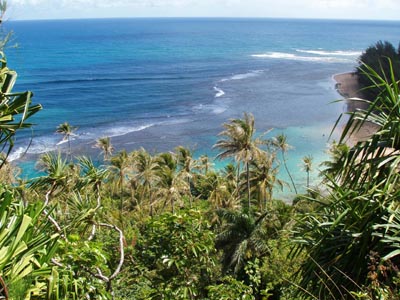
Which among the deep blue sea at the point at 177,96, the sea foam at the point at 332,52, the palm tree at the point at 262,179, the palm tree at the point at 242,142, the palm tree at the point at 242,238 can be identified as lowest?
the deep blue sea at the point at 177,96

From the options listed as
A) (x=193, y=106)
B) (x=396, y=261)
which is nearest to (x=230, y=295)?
(x=396, y=261)

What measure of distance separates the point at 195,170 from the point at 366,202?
117ft

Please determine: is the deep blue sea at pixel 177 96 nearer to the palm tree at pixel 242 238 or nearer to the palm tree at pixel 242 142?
the palm tree at pixel 242 142

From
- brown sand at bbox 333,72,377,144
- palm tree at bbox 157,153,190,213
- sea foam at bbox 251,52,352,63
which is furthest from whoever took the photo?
sea foam at bbox 251,52,352,63

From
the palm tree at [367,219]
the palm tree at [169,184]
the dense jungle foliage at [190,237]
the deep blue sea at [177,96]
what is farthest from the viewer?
the deep blue sea at [177,96]

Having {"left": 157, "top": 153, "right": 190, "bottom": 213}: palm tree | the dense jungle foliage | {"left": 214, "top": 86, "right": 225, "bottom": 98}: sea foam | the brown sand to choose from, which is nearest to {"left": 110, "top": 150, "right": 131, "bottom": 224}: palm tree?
{"left": 157, "top": 153, "right": 190, "bottom": 213}: palm tree

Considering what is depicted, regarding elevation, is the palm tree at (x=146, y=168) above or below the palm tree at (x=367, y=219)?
below

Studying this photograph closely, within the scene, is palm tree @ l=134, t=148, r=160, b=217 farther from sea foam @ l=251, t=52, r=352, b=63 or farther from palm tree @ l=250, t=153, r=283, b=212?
sea foam @ l=251, t=52, r=352, b=63

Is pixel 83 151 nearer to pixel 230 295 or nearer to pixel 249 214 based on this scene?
pixel 249 214

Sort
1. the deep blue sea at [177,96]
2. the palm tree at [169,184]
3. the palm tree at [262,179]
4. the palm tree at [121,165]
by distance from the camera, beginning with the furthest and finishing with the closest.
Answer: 1. the deep blue sea at [177,96]
2. the palm tree at [121,165]
3. the palm tree at [262,179]
4. the palm tree at [169,184]

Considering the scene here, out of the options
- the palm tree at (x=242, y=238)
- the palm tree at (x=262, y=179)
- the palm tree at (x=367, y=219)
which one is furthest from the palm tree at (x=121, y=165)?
the palm tree at (x=367, y=219)

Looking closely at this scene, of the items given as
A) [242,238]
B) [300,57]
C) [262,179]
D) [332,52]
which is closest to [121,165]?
[262,179]

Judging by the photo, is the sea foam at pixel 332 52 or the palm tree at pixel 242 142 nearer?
the palm tree at pixel 242 142

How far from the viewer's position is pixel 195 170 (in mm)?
41562
